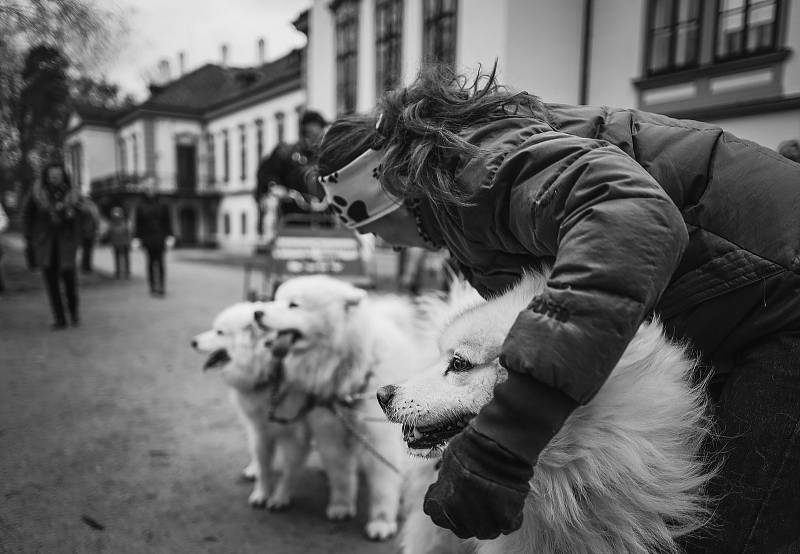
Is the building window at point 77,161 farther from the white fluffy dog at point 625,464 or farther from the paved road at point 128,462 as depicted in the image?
the white fluffy dog at point 625,464

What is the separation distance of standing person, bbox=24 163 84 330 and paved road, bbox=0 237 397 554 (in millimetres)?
914

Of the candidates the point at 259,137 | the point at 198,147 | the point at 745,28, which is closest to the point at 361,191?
the point at 745,28

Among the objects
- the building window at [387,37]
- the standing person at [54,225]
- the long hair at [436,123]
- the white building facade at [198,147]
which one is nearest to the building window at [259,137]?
the white building facade at [198,147]

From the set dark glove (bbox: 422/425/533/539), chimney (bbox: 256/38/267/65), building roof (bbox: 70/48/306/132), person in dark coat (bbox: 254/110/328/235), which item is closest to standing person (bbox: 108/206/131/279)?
person in dark coat (bbox: 254/110/328/235)

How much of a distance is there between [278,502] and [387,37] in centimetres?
1578

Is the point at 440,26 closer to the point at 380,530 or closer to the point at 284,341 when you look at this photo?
the point at 284,341

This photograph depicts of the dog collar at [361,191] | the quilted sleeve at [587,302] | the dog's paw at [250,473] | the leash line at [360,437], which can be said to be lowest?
the dog's paw at [250,473]

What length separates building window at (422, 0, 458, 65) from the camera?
13.6 metres

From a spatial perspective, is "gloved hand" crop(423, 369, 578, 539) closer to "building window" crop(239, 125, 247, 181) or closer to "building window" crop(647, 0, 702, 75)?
"building window" crop(647, 0, 702, 75)

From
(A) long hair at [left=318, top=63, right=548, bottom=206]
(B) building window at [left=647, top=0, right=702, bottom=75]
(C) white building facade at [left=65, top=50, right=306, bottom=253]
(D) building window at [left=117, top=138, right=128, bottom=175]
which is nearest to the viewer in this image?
(A) long hair at [left=318, top=63, right=548, bottom=206]

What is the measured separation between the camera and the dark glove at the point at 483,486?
0.88m

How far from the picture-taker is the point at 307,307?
3.02 metres

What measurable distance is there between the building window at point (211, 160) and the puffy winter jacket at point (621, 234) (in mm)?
40229

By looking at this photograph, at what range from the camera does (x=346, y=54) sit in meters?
18.1
